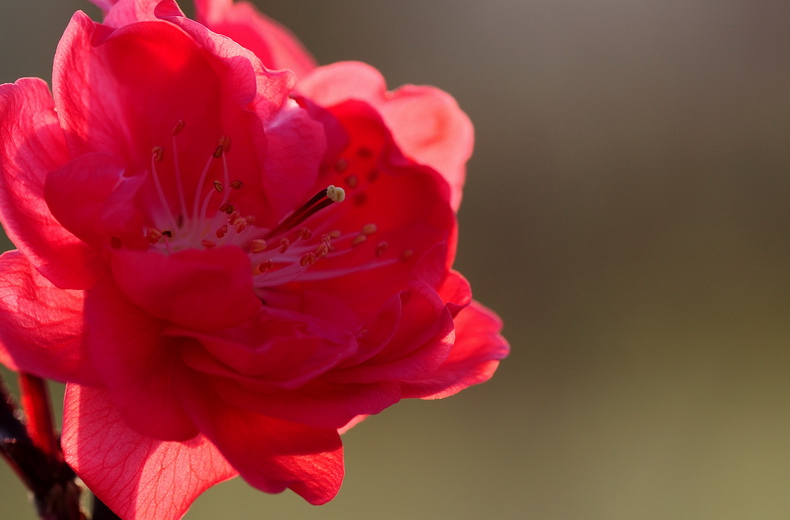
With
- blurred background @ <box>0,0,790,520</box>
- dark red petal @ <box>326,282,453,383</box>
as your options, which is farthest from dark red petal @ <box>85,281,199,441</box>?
blurred background @ <box>0,0,790,520</box>

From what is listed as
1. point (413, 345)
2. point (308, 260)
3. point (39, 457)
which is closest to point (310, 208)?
point (308, 260)

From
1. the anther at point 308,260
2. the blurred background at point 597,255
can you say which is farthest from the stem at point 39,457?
the blurred background at point 597,255

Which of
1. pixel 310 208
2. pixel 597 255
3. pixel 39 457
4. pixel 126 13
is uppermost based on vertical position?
pixel 126 13

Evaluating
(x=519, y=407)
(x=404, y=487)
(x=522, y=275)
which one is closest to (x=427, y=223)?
(x=404, y=487)

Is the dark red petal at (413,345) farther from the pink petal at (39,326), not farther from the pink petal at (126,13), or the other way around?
the pink petal at (126,13)

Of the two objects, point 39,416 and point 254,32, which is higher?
point 254,32

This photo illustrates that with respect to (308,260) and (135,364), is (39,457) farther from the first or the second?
(308,260)

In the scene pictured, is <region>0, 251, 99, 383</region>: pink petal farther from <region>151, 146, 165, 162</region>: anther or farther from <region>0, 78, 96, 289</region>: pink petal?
<region>151, 146, 165, 162</region>: anther
